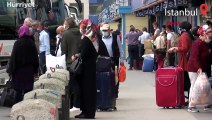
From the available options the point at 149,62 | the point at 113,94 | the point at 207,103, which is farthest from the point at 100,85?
the point at 149,62

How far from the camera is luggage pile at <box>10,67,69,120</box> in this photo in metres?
8.46

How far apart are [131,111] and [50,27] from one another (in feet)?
24.7

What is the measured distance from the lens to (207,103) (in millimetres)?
14414

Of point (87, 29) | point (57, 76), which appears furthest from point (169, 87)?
point (57, 76)

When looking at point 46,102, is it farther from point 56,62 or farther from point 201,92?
point 201,92

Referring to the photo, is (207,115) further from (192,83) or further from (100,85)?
(100,85)

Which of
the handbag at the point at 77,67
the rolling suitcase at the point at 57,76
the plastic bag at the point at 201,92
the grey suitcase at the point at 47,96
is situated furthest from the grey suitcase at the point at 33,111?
the plastic bag at the point at 201,92

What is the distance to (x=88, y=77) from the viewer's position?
13.2 metres

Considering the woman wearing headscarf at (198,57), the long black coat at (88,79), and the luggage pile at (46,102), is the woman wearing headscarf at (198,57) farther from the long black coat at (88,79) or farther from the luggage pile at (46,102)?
the luggage pile at (46,102)

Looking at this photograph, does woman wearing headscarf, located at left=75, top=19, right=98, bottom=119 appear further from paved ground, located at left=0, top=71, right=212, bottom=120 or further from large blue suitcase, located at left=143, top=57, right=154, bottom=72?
large blue suitcase, located at left=143, top=57, right=154, bottom=72

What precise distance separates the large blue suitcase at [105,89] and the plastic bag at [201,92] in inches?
65.4

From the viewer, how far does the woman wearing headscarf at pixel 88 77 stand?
519 inches

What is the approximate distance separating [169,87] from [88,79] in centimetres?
231

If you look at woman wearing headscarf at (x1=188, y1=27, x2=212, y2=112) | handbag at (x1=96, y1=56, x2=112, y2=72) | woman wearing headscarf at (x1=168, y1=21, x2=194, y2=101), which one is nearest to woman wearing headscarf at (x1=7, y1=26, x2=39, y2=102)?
handbag at (x1=96, y1=56, x2=112, y2=72)
